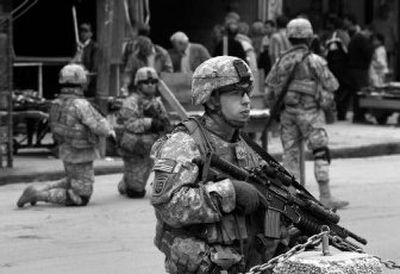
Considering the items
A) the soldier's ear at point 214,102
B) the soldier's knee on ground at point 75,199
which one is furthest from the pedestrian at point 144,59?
the soldier's ear at point 214,102

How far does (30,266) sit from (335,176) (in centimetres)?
638

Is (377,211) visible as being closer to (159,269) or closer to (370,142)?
(159,269)

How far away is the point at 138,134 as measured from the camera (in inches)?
489

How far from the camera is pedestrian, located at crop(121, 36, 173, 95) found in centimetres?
1691

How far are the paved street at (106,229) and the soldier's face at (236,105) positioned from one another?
11.4 ft

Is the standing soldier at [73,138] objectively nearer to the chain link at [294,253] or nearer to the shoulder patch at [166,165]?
the shoulder patch at [166,165]

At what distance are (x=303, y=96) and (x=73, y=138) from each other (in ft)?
7.53

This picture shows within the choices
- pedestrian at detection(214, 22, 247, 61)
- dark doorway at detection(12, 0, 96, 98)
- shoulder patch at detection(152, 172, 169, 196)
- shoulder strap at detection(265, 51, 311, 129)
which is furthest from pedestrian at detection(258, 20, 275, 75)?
shoulder patch at detection(152, 172, 169, 196)

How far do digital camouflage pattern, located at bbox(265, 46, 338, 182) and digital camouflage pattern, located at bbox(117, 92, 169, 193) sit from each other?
148 cm

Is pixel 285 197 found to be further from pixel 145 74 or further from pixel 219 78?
pixel 145 74

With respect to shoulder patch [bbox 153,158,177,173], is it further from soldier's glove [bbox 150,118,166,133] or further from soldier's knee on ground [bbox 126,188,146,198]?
soldier's knee on ground [bbox 126,188,146,198]

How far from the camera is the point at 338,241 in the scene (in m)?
5.43

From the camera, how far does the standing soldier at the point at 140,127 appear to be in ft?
40.7

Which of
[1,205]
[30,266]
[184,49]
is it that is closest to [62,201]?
[1,205]
